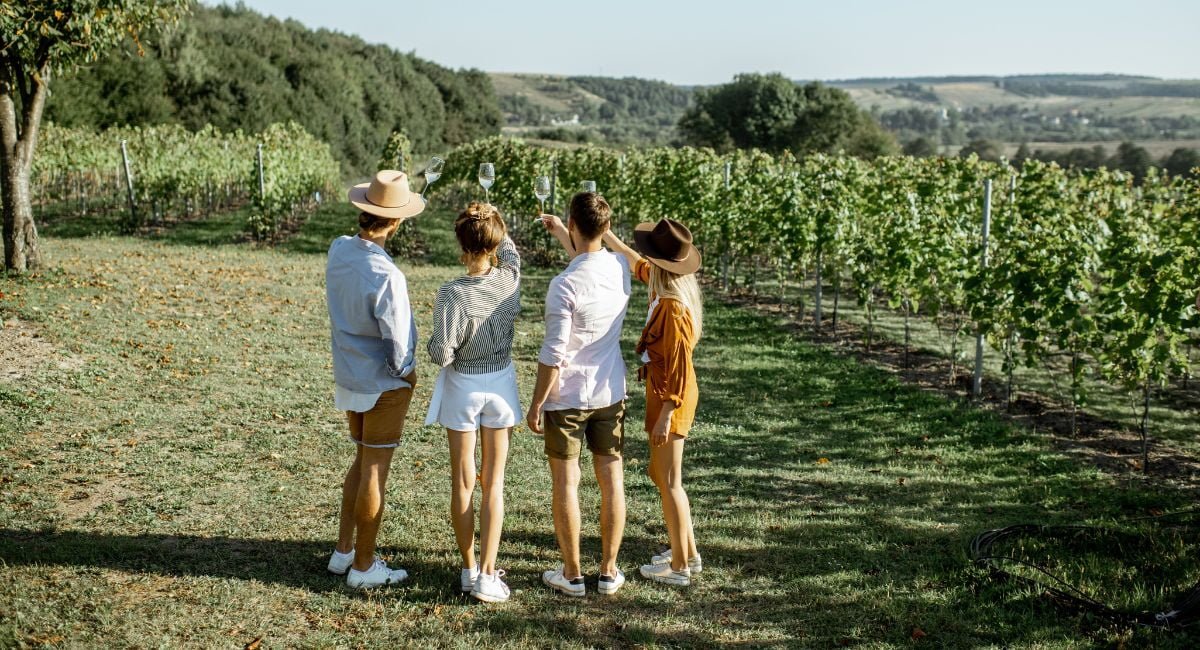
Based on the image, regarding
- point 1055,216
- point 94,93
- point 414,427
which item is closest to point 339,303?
point 414,427

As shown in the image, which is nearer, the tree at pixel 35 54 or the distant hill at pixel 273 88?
the tree at pixel 35 54

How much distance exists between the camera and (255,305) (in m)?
11.3

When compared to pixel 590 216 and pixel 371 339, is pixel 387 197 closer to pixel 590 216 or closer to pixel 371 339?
pixel 371 339

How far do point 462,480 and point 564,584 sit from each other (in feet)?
2.46

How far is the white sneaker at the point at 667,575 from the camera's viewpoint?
4500mm

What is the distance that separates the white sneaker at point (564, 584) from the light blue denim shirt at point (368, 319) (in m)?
1.20

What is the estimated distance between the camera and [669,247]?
4.08 meters

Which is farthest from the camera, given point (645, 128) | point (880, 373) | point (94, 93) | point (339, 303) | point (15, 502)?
point (645, 128)

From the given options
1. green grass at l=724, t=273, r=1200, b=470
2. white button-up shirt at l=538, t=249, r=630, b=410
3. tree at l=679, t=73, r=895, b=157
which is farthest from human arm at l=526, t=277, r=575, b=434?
tree at l=679, t=73, r=895, b=157

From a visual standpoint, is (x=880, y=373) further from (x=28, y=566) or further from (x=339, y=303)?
(x=28, y=566)

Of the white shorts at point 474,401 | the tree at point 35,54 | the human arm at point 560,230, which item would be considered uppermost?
the tree at point 35,54

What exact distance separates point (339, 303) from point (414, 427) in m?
3.30

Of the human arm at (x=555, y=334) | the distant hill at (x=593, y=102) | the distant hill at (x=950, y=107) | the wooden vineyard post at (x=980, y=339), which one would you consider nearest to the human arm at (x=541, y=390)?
the human arm at (x=555, y=334)

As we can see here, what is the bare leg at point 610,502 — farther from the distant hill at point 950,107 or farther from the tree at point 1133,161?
the distant hill at point 950,107
